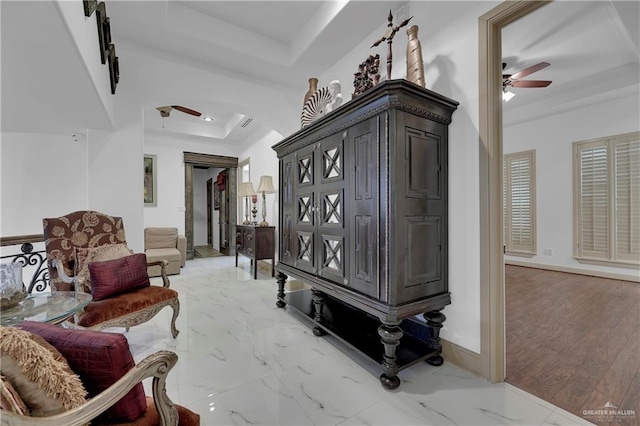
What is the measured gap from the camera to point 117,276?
2.09 m

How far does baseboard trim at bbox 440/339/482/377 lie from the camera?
1828 millimetres

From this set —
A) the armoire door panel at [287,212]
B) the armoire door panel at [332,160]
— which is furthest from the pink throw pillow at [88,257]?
the armoire door panel at [332,160]

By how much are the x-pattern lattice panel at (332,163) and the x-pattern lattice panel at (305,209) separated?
318 mm

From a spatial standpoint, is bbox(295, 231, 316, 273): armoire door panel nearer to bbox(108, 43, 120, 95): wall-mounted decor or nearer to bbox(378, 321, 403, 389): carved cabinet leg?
bbox(378, 321, 403, 389): carved cabinet leg

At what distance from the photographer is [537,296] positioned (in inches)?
138

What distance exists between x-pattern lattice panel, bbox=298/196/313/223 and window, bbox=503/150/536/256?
4666mm

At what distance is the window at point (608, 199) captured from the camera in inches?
161

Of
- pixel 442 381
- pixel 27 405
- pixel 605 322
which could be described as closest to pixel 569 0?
pixel 605 322

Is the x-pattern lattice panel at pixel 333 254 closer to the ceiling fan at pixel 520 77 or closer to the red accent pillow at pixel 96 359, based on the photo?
the red accent pillow at pixel 96 359

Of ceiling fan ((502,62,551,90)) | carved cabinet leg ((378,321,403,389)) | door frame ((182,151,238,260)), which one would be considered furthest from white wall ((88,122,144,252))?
ceiling fan ((502,62,551,90))

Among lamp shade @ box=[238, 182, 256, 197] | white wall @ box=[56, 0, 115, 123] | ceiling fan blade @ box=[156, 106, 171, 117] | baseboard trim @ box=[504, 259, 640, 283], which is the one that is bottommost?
baseboard trim @ box=[504, 259, 640, 283]

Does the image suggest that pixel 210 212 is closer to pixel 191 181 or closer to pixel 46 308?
pixel 191 181

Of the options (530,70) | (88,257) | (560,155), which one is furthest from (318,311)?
(560,155)

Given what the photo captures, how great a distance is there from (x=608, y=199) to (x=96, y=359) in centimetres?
626
